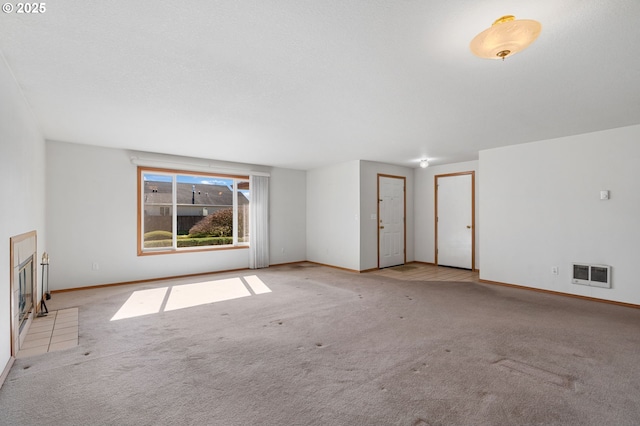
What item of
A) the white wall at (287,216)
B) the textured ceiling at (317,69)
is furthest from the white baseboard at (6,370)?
the white wall at (287,216)

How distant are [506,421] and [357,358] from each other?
113 cm

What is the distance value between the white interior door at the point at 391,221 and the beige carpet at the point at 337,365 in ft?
8.92

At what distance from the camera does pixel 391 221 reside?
23.8 ft

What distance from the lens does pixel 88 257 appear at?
16.8ft

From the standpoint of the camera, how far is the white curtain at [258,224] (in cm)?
693

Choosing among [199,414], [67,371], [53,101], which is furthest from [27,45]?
[199,414]

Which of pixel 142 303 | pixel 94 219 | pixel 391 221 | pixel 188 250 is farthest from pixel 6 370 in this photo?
pixel 391 221

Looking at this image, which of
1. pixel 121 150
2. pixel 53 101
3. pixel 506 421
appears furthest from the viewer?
pixel 121 150

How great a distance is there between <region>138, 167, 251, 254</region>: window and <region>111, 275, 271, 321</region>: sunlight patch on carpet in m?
1.18

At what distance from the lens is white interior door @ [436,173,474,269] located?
675cm

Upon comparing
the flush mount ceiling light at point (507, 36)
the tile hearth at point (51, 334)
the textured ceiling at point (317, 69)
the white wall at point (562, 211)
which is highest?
the textured ceiling at point (317, 69)

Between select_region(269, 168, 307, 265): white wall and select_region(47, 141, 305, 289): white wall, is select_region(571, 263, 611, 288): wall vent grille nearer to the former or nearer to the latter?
select_region(269, 168, 307, 265): white wall

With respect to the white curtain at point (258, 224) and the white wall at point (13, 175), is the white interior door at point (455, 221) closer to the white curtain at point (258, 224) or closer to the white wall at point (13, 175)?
the white curtain at point (258, 224)

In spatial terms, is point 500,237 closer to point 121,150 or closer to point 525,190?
point 525,190
